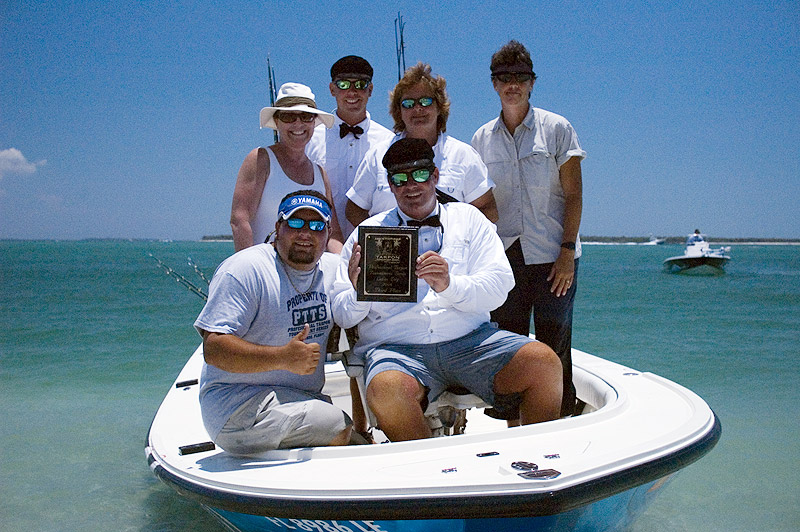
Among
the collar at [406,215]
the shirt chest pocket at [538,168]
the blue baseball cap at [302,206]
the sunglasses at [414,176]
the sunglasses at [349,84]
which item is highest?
the sunglasses at [349,84]

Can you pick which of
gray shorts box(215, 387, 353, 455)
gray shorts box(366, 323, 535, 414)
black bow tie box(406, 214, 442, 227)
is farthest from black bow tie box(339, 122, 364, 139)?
gray shorts box(215, 387, 353, 455)

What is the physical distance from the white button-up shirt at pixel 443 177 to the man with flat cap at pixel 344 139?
395 mm

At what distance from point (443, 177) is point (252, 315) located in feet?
4.62

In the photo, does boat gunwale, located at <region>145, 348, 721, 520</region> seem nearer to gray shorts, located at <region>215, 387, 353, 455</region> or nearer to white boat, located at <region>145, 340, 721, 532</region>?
white boat, located at <region>145, 340, 721, 532</region>

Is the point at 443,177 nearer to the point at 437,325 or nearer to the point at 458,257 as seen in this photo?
the point at 458,257

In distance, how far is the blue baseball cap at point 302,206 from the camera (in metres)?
2.59

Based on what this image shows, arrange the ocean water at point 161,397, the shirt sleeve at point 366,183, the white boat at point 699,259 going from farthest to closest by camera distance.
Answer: the white boat at point 699,259 < the ocean water at point 161,397 < the shirt sleeve at point 366,183

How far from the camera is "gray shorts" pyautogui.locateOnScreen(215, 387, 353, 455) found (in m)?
2.46

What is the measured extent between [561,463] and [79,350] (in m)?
12.7

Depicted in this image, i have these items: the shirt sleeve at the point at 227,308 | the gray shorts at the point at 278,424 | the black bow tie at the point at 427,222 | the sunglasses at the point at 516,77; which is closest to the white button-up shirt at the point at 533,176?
the sunglasses at the point at 516,77

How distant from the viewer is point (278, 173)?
3.46m

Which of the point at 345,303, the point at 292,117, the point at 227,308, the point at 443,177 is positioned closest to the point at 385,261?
the point at 345,303

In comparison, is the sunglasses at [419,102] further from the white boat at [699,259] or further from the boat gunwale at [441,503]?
the white boat at [699,259]

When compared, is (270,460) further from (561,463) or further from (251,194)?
(251,194)
